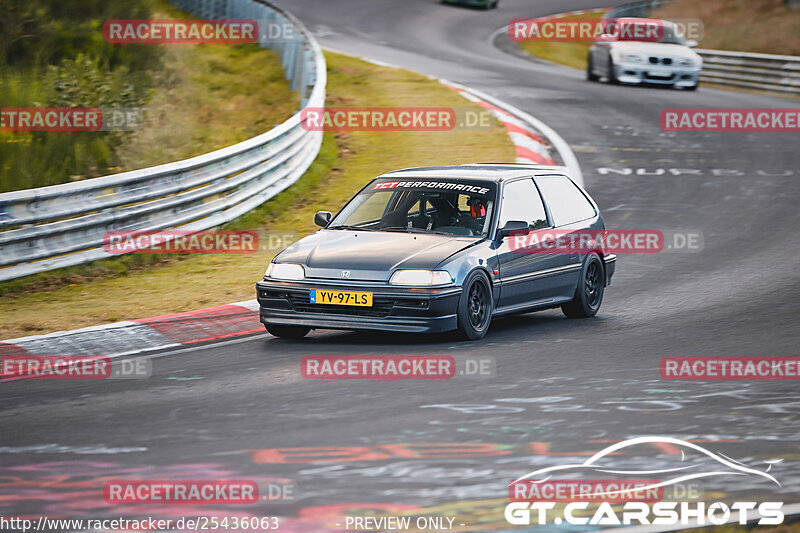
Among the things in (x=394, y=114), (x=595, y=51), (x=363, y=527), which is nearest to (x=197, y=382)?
(x=363, y=527)

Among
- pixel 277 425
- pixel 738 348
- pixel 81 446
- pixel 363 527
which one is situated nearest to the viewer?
pixel 363 527

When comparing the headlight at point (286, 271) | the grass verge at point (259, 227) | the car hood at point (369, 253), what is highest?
the car hood at point (369, 253)

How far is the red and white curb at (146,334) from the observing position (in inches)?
373

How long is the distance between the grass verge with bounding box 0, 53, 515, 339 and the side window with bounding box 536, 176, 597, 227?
296 cm

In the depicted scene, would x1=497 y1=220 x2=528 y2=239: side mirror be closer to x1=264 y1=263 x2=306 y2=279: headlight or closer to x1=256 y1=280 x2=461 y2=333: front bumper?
x1=256 y1=280 x2=461 y2=333: front bumper

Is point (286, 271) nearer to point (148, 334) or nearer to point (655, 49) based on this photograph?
point (148, 334)

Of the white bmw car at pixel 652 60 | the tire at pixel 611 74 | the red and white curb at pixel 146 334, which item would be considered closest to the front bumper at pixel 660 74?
the white bmw car at pixel 652 60

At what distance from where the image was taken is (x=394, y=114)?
74.1 feet

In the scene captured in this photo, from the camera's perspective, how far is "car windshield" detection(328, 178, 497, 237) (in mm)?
10555

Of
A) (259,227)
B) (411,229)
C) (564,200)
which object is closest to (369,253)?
(411,229)

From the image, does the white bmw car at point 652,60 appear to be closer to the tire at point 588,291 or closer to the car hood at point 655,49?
the car hood at point 655,49

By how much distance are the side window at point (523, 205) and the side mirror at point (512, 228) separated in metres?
0.12

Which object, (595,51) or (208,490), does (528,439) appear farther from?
(595,51)

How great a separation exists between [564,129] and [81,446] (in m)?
16.4
